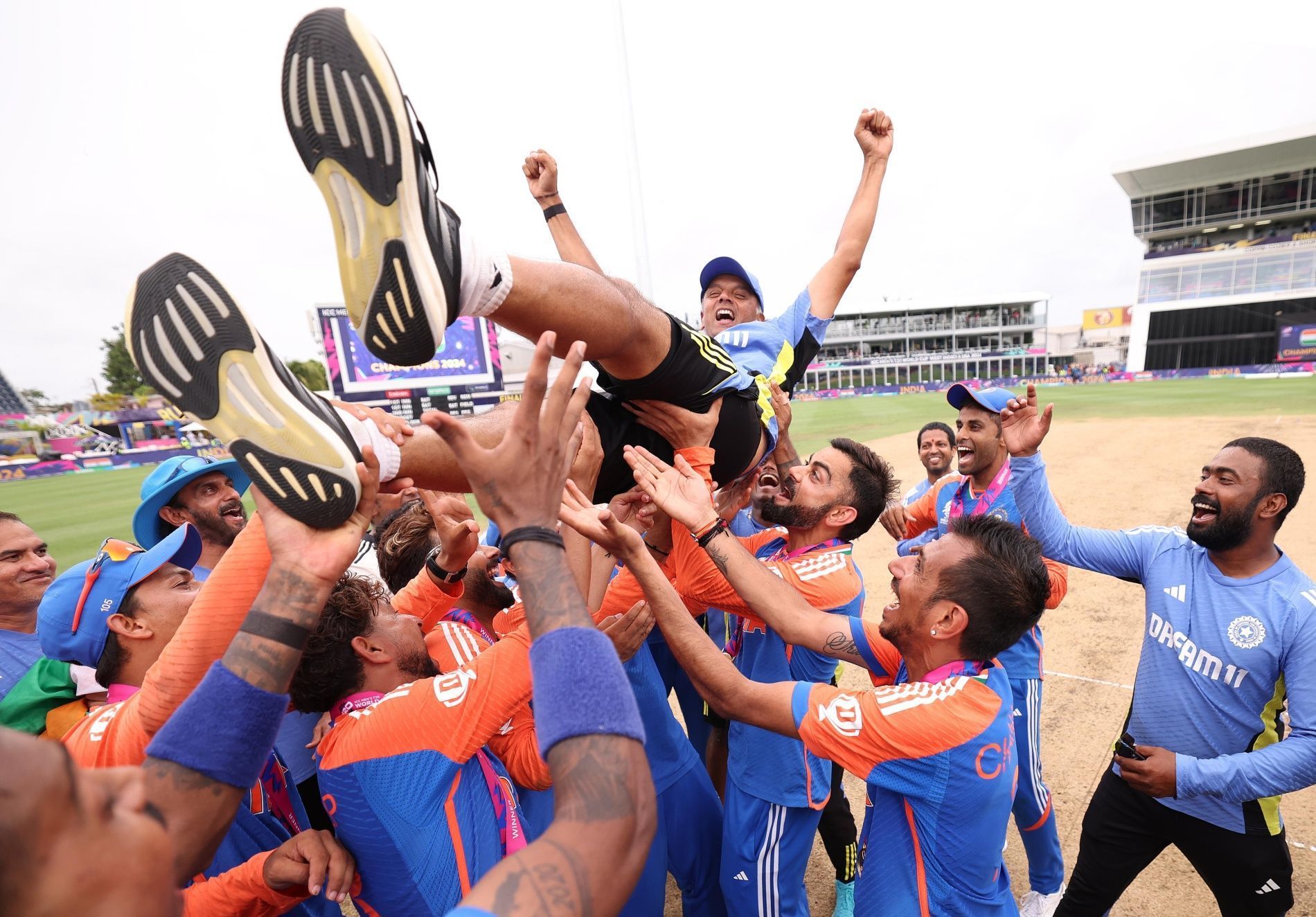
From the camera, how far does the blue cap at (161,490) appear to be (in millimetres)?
3203

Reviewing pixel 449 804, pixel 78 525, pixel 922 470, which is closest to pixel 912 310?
pixel 922 470

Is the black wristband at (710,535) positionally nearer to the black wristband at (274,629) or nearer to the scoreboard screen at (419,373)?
the black wristband at (274,629)

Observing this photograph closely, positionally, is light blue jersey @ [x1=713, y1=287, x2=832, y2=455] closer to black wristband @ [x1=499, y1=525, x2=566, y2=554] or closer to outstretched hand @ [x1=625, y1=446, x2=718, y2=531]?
outstretched hand @ [x1=625, y1=446, x2=718, y2=531]

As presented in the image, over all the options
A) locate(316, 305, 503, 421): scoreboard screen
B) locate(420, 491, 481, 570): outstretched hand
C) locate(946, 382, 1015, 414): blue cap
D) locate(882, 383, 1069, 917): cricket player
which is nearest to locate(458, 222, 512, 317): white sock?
locate(420, 491, 481, 570): outstretched hand

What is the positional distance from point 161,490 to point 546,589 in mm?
3184

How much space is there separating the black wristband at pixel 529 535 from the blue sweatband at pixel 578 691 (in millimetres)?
166

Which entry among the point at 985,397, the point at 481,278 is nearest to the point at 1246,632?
the point at 985,397

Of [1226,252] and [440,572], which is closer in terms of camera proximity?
[440,572]

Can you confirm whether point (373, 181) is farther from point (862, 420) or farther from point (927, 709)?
point (862, 420)

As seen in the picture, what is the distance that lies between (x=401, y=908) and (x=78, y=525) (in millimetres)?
17338

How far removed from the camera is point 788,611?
7.41ft

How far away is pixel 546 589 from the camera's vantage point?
109 cm

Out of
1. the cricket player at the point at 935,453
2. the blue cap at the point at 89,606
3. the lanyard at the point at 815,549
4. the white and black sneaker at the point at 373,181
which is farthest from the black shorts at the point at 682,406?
the cricket player at the point at 935,453

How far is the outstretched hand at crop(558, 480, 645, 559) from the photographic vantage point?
1706 millimetres
